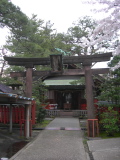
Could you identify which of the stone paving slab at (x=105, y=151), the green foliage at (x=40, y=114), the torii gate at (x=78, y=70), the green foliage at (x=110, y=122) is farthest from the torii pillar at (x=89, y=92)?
the green foliage at (x=40, y=114)

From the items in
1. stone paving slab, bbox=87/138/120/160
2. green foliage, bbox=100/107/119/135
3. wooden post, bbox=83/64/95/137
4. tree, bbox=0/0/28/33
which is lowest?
stone paving slab, bbox=87/138/120/160

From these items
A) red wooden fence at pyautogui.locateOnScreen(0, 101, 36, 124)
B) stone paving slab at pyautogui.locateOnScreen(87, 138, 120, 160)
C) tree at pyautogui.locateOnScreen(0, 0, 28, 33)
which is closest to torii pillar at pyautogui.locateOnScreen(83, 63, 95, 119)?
stone paving slab at pyautogui.locateOnScreen(87, 138, 120, 160)

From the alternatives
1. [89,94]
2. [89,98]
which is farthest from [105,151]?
[89,94]

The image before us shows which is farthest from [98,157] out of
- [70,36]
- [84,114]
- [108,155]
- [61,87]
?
[70,36]

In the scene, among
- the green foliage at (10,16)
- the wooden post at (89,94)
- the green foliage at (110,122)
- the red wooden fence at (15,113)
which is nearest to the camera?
the green foliage at (110,122)

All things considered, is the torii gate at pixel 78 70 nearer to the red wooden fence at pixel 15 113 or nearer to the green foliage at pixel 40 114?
the red wooden fence at pixel 15 113

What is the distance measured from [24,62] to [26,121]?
3.71m

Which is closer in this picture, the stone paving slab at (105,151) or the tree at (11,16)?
the stone paving slab at (105,151)

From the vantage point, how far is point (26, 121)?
973 centimetres

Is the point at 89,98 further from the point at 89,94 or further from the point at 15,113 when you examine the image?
the point at 15,113

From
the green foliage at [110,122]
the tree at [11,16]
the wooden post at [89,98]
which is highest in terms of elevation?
the tree at [11,16]

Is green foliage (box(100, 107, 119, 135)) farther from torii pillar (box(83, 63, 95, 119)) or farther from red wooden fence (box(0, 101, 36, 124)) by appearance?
red wooden fence (box(0, 101, 36, 124))

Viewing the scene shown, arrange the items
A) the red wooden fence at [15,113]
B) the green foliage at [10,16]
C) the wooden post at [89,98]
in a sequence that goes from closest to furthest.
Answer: the wooden post at [89,98]
the green foliage at [10,16]
the red wooden fence at [15,113]

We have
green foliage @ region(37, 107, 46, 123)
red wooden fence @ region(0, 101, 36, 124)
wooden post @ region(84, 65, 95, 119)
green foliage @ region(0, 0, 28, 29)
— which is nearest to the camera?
wooden post @ region(84, 65, 95, 119)
